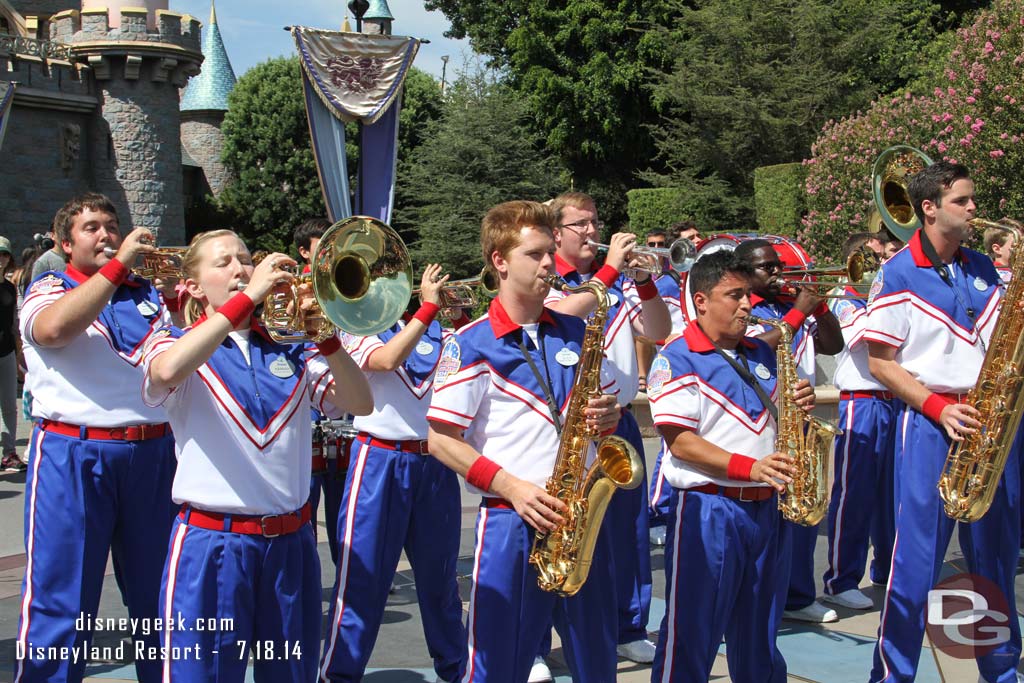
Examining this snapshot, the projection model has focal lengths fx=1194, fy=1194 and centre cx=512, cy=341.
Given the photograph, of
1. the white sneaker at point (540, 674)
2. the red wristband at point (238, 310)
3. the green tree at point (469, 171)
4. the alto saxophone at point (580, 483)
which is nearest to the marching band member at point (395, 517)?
the white sneaker at point (540, 674)

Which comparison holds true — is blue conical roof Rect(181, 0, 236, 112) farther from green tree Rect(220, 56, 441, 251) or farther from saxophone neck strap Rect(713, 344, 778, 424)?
saxophone neck strap Rect(713, 344, 778, 424)

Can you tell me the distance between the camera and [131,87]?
3222cm

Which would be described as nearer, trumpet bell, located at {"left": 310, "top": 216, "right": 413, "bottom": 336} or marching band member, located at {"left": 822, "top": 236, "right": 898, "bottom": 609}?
trumpet bell, located at {"left": 310, "top": 216, "right": 413, "bottom": 336}

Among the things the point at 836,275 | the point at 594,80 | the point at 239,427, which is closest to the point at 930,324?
the point at 836,275

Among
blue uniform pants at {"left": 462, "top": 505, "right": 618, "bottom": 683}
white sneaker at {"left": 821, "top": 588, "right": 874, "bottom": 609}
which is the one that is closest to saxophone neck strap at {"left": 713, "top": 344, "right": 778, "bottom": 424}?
blue uniform pants at {"left": 462, "top": 505, "right": 618, "bottom": 683}

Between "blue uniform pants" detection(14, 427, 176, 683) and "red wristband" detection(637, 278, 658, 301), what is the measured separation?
2141 millimetres

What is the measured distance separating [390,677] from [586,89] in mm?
27465

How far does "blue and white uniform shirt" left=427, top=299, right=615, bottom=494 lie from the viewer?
407 centimetres

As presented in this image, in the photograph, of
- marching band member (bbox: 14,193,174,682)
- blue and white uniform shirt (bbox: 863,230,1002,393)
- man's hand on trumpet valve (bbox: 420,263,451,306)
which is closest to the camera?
marching band member (bbox: 14,193,174,682)

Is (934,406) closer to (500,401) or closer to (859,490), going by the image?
(500,401)

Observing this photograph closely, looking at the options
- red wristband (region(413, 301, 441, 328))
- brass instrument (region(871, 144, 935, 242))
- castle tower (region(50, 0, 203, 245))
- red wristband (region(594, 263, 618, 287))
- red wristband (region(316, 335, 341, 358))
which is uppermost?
castle tower (region(50, 0, 203, 245))

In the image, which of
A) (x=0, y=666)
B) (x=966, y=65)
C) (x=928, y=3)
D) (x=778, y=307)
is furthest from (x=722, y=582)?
(x=928, y=3)

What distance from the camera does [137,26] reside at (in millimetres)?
31875

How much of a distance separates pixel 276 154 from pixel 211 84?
1196 cm
